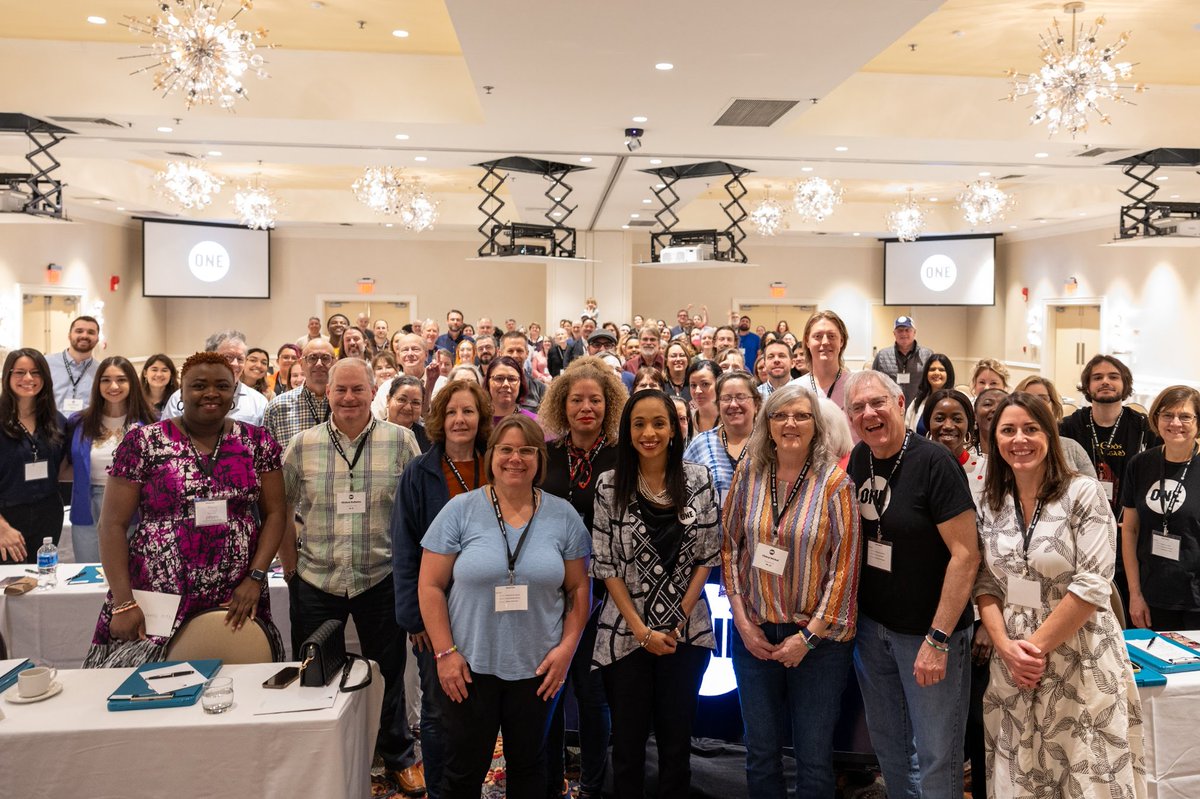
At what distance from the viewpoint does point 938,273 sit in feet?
53.5

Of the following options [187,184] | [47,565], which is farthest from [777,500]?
[187,184]

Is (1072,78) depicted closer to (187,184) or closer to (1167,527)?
(1167,527)

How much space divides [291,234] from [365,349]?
9.95 m

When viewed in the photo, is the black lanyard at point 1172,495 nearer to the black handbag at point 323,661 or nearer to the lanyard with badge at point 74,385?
the black handbag at point 323,661

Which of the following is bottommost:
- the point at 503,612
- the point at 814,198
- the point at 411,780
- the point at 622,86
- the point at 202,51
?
the point at 411,780

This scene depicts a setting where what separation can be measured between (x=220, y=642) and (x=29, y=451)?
91.5 inches

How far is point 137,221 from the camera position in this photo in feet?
46.7

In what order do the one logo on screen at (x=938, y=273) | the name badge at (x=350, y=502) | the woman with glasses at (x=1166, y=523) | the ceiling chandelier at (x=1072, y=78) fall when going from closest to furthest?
1. the name badge at (x=350, y=502)
2. the woman with glasses at (x=1166, y=523)
3. the ceiling chandelier at (x=1072, y=78)
4. the one logo on screen at (x=938, y=273)

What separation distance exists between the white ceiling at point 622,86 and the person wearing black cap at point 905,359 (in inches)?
68.8

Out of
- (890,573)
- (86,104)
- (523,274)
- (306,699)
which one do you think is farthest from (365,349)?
(523,274)

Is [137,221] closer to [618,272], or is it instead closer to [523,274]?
[523,274]

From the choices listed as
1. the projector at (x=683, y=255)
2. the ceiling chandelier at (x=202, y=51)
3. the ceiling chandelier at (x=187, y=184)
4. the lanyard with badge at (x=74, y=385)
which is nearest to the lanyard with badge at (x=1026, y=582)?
the ceiling chandelier at (x=202, y=51)

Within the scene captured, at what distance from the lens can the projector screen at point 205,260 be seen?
1427 cm

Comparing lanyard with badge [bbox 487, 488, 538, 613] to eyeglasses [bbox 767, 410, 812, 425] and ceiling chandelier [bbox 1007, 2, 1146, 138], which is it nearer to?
eyeglasses [bbox 767, 410, 812, 425]
